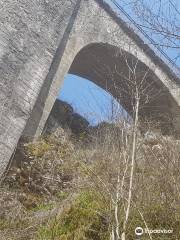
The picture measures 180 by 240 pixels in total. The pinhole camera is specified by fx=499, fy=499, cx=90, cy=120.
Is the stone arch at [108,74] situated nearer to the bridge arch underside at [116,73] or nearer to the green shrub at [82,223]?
the bridge arch underside at [116,73]

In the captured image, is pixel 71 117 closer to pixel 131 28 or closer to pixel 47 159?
pixel 131 28

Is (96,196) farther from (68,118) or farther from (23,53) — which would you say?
(68,118)

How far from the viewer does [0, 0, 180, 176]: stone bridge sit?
8586mm

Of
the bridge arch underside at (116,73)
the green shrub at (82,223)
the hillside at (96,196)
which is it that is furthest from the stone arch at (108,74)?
the green shrub at (82,223)

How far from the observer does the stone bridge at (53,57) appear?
8586 millimetres

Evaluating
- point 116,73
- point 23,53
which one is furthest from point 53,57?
point 116,73

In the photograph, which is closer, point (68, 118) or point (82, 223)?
point (82, 223)

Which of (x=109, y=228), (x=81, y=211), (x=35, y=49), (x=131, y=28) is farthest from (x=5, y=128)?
(x=131, y=28)

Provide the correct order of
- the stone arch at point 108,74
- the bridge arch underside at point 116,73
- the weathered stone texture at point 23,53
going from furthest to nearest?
the bridge arch underside at point 116,73
the stone arch at point 108,74
the weathered stone texture at point 23,53

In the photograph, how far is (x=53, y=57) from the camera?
967 cm

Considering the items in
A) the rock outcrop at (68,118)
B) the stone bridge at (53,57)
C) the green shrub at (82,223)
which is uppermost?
the stone bridge at (53,57)

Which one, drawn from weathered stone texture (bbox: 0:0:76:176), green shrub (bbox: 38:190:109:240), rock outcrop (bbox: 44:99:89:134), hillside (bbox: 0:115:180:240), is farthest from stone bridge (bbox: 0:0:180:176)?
green shrub (bbox: 38:190:109:240)

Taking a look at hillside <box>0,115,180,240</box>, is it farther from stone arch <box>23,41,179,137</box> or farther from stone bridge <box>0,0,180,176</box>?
stone arch <box>23,41,179,137</box>

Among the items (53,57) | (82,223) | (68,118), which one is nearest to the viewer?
(82,223)
